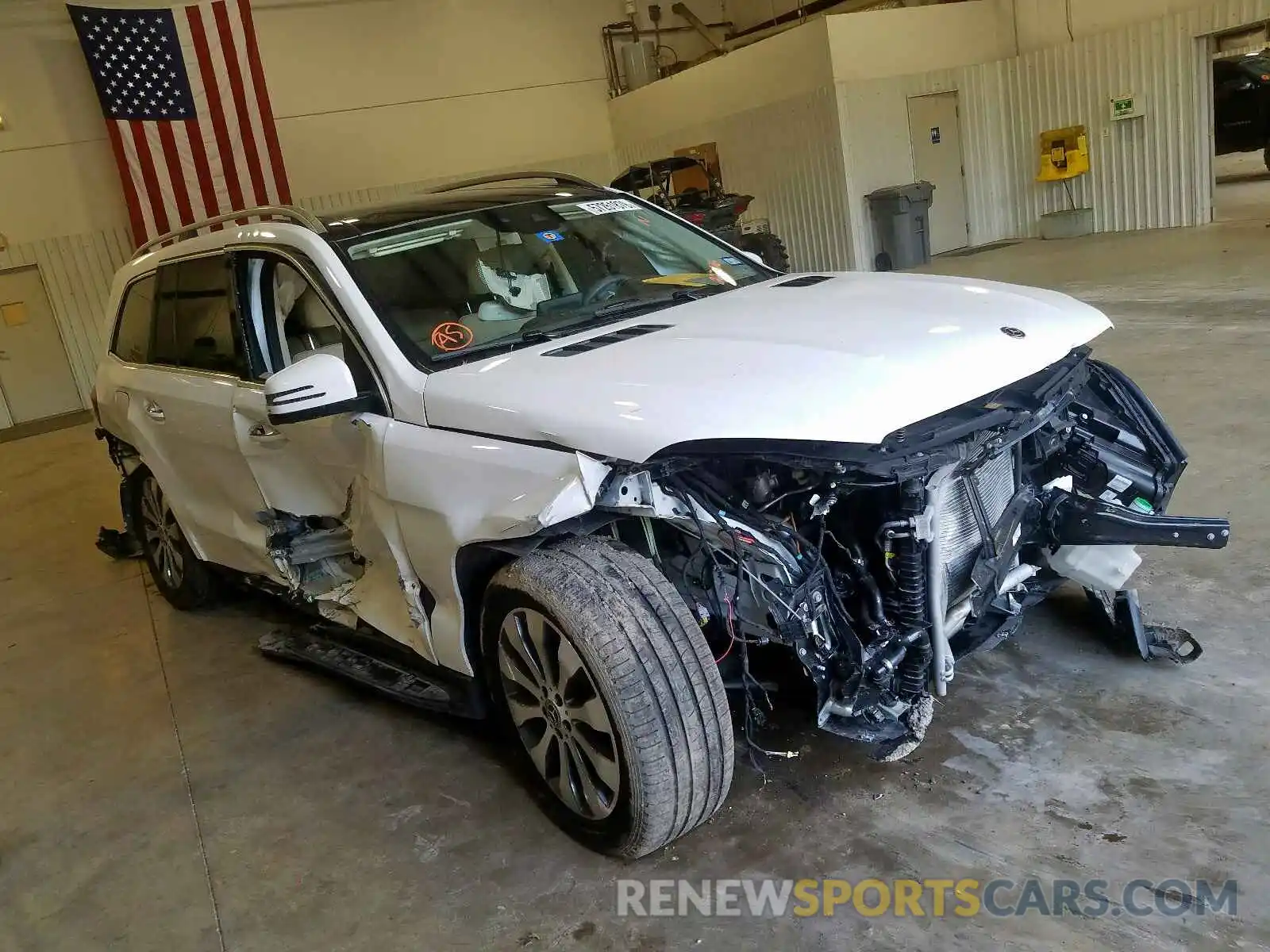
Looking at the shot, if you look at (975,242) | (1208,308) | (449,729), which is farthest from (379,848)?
(975,242)

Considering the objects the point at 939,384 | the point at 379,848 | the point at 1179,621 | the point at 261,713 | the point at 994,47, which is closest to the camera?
the point at 939,384

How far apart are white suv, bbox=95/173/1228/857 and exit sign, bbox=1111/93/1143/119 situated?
34.6 feet

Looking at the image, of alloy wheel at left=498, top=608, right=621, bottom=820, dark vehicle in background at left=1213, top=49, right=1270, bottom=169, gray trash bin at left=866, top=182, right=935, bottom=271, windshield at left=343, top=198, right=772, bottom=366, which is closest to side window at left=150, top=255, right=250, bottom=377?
windshield at left=343, top=198, right=772, bottom=366

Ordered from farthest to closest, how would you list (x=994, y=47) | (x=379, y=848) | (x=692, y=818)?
(x=994, y=47)
(x=379, y=848)
(x=692, y=818)

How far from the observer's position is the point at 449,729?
3145 millimetres

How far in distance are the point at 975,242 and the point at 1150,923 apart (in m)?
12.9

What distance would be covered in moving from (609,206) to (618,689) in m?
2.01

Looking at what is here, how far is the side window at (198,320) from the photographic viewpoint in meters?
3.40

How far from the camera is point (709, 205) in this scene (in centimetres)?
1148

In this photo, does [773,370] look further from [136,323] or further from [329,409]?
Answer: [136,323]

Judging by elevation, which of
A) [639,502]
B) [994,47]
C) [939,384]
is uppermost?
[994,47]

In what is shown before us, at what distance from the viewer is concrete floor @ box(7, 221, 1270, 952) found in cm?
214

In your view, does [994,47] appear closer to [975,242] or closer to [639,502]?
[975,242]

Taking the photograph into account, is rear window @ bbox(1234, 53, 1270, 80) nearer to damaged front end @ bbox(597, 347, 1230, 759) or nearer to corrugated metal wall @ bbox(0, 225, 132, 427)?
damaged front end @ bbox(597, 347, 1230, 759)
